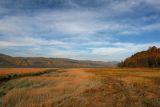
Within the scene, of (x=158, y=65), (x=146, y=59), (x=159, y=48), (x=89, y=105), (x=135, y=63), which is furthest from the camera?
(x=159, y=48)

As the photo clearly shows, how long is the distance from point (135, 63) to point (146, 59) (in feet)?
55.2

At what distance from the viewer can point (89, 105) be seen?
15.1 meters

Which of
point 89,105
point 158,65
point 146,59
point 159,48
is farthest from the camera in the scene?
point 159,48

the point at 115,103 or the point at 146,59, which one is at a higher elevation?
the point at 146,59

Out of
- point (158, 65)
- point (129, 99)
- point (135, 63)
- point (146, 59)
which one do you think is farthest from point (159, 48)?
point (129, 99)

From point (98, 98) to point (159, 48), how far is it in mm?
139128

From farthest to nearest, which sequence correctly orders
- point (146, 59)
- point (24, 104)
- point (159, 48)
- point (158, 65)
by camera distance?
point (159, 48) < point (146, 59) < point (158, 65) < point (24, 104)

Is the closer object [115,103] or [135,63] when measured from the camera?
[115,103]

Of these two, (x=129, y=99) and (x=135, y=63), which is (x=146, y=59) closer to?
(x=135, y=63)

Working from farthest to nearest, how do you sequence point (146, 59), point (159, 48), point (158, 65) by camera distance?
point (159, 48)
point (146, 59)
point (158, 65)

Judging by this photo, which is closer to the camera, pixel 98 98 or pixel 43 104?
pixel 43 104

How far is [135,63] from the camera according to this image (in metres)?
136

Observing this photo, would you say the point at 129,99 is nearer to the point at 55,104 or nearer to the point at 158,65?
the point at 55,104

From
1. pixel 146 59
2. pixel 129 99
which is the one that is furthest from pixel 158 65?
pixel 129 99
